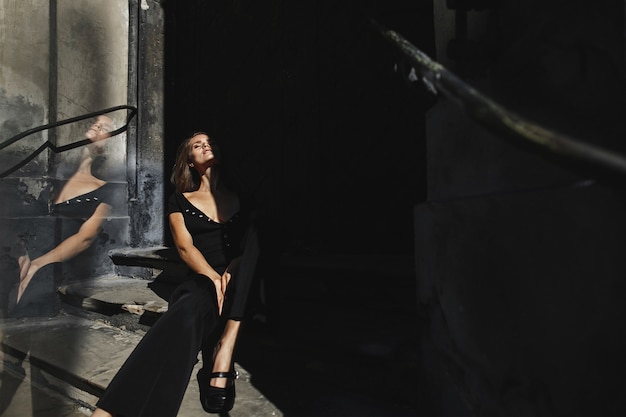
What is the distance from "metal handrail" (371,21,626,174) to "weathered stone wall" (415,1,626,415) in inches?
1.2

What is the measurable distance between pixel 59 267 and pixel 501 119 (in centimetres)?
432

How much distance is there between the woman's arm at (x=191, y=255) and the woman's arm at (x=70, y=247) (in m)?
2.12

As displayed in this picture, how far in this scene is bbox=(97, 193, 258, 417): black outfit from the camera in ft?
5.77

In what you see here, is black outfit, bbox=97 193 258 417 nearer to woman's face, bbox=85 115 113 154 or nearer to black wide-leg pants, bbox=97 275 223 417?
black wide-leg pants, bbox=97 275 223 417

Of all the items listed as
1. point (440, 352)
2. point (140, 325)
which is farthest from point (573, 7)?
point (140, 325)

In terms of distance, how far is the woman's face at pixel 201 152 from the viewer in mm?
2812

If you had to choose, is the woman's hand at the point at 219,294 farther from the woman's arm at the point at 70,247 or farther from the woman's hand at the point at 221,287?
the woman's arm at the point at 70,247

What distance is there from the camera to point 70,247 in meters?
4.21

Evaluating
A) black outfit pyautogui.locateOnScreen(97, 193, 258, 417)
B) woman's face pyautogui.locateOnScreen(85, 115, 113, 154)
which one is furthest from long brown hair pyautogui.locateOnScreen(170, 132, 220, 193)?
woman's face pyautogui.locateOnScreen(85, 115, 113, 154)

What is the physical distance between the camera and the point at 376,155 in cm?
346

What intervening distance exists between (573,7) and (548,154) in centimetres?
53

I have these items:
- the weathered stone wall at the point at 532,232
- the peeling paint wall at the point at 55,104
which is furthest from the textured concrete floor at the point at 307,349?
the peeling paint wall at the point at 55,104

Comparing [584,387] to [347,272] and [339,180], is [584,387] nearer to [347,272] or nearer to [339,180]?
[347,272]

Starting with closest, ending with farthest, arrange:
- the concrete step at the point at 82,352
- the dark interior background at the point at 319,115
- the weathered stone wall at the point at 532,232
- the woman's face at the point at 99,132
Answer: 1. the weathered stone wall at the point at 532,232
2. the concrete step at the point at 82,352
3. the dark interior background at the point at 319,115
4. the woman's face at the point at 99,132
